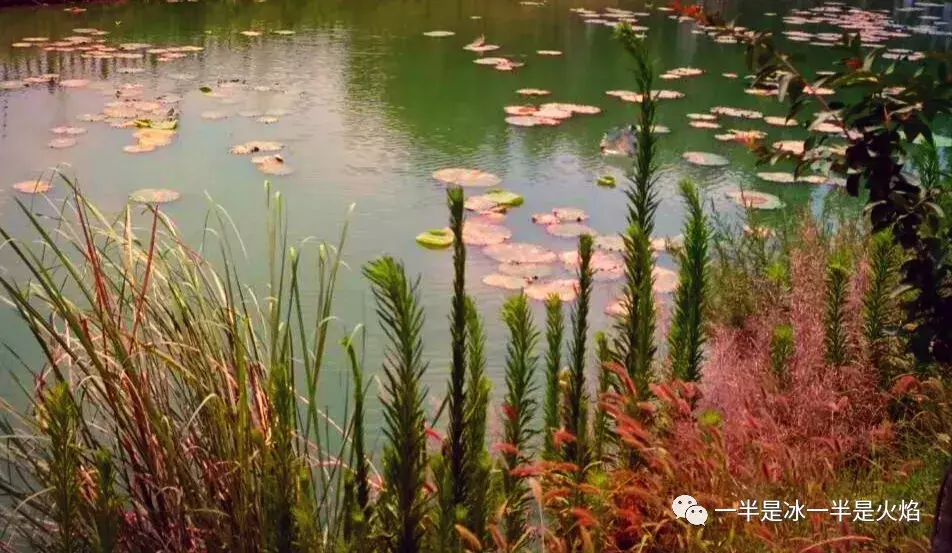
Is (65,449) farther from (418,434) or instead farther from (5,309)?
(5,309)

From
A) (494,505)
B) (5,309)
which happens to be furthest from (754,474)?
(5,309)

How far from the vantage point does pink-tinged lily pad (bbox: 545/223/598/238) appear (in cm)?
342

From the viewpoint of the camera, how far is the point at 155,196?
11.5 ft

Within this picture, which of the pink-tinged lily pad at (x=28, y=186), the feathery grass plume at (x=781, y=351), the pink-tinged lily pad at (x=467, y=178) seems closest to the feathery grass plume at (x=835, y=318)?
the feathery grass plume at (x=781, y=351)

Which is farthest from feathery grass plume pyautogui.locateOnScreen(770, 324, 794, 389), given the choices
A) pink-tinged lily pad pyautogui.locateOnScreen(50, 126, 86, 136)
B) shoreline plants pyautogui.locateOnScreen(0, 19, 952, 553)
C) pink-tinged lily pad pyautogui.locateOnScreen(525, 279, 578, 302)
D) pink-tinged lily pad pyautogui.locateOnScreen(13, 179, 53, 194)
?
pink-tinged lily pad pyautogui.locateOnScreen(50, 126, 86, 136)

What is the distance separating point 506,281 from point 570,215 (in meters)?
0.68

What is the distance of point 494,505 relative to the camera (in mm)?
1355

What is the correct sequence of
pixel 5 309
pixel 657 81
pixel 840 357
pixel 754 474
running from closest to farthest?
pixel 754 474, pixel 840 357, pixel 5 309, pixel 657 81

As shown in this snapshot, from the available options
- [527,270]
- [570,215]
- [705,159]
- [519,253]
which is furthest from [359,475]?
[705,159]

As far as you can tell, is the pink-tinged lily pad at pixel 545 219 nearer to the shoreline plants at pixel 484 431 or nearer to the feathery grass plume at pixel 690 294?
the shoreline plants at pixel 484 431

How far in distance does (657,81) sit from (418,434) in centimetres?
538

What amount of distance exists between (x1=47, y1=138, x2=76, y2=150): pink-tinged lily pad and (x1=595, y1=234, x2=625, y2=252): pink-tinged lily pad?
8.17 feet

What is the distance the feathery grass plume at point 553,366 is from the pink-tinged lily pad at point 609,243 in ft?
5.72

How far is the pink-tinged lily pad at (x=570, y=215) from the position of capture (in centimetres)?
356
